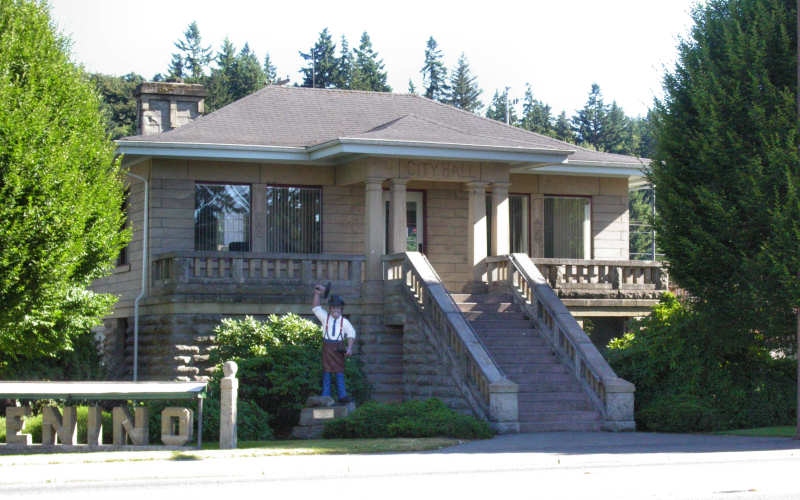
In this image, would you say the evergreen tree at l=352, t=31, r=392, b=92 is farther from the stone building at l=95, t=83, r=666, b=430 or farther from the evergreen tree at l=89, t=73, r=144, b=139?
the stone building at l=95, t=83, r=666, b=430

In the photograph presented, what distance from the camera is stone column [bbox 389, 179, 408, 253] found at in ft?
83.4

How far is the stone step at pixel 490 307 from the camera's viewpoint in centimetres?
2458

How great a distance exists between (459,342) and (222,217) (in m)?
7.84

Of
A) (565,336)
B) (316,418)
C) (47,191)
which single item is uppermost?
(47,191)

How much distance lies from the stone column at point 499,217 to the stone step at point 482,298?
115 centimetres

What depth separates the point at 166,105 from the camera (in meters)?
29.6

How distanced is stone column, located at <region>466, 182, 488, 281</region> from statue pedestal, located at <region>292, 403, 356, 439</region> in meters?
6.96

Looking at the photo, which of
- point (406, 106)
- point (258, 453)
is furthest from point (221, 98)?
point (258, 453)

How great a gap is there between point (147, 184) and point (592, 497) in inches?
665

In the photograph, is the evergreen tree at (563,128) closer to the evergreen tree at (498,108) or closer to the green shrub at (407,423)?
the evergreen tree at (498,108)

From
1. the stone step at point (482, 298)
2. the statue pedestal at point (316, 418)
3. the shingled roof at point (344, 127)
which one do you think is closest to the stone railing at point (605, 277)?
the stone step at point (482, 298)

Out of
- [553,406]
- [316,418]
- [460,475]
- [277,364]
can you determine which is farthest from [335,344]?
[460,475]

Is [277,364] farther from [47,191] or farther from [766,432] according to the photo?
[766,432]

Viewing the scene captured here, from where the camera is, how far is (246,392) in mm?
21875
